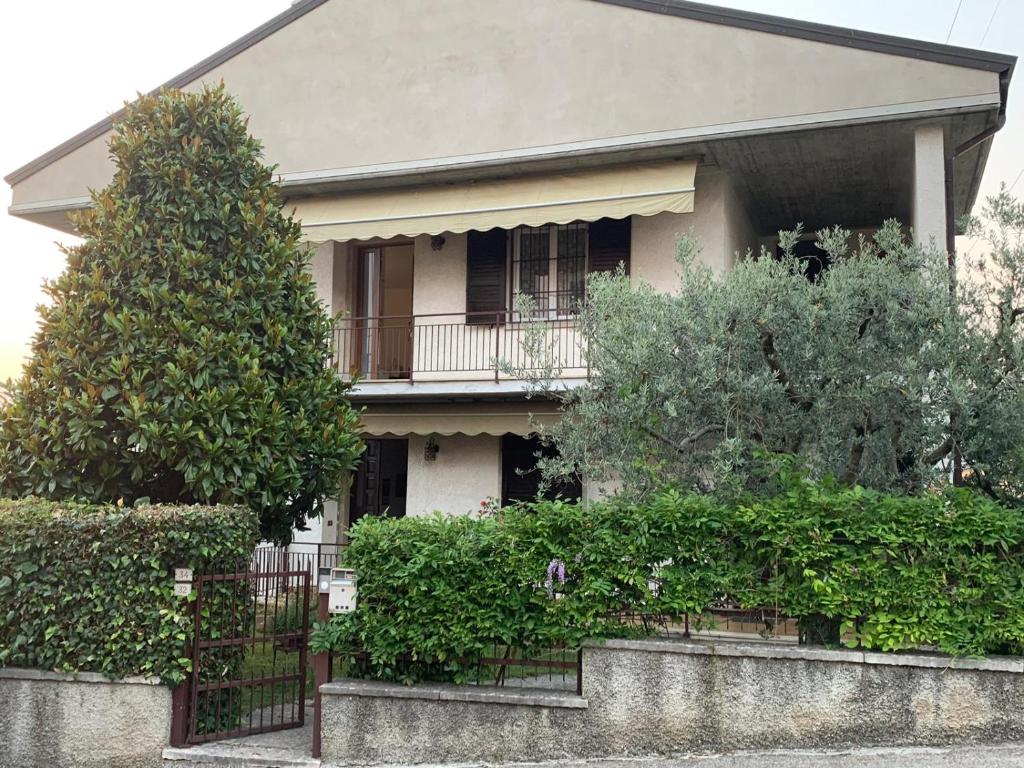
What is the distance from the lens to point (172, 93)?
28.9 ft

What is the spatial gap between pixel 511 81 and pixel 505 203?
1782 millimetres

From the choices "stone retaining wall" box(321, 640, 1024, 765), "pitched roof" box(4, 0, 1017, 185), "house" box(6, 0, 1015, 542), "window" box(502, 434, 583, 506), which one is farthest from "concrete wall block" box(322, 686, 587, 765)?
"window" box(502, 434, 583, 506)

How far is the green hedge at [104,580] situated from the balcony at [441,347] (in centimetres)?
630

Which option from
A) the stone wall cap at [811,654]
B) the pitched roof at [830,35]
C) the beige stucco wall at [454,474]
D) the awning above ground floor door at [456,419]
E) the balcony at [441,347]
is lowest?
the stone wall cap at [811,654]

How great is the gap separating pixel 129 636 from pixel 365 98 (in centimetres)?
927

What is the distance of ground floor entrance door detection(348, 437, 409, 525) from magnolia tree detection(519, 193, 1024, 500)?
30.1 ft

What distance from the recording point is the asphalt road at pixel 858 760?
236 inches

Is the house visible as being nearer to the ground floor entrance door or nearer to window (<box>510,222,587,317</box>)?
window (<box>510,222,587,317</box>)

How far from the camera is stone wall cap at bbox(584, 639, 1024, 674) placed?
6.23 m

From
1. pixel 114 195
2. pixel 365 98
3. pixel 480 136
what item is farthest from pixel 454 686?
pixel 365 98

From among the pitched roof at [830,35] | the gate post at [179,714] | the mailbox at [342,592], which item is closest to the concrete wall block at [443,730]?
the mailbox at [342,592]

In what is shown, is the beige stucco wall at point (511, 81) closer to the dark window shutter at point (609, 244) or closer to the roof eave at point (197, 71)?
the roof eave at point (197, 71)

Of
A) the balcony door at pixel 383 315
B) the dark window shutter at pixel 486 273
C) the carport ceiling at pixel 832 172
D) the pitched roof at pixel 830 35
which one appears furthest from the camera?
the balcony door at pixel 383 315

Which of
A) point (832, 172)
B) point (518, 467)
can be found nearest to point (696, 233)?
point (832, 172)
